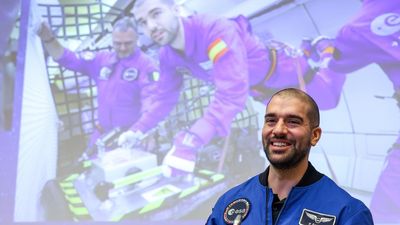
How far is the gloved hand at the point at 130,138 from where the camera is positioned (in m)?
2.34

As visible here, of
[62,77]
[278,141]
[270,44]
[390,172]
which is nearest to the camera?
[278,141]

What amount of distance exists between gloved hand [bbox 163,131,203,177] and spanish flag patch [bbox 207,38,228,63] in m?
0.37

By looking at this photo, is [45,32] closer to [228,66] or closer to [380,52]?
[228,66]

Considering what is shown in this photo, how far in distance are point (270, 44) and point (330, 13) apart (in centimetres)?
30

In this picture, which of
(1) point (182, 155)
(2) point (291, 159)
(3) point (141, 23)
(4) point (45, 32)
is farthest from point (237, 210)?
(4) point (45, 32)

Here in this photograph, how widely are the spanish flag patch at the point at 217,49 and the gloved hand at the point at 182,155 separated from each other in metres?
0.37

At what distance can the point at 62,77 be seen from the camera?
2.43 meters

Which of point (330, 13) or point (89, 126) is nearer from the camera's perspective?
point (330, 13)

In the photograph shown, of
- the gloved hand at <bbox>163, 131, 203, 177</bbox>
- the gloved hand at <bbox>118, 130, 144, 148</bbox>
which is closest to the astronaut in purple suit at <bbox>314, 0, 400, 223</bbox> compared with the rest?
the gloved hand at <bbox>163, 131, 203, 177</bbox>

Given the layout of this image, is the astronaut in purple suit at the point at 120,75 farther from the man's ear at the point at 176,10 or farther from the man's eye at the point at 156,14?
the man's ear at the point at 176,10

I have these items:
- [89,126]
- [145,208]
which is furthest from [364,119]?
[89,126]

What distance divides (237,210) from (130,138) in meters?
1.43

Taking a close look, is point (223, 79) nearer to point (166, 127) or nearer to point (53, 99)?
point (166, 127)

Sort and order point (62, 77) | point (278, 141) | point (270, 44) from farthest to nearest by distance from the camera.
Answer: point (62, 77), point (270, 44), point (278, 141)
